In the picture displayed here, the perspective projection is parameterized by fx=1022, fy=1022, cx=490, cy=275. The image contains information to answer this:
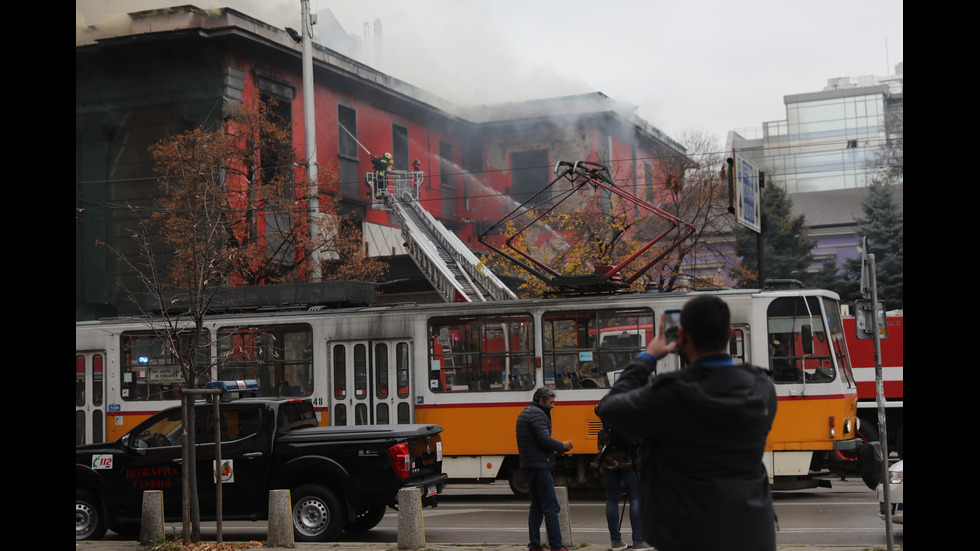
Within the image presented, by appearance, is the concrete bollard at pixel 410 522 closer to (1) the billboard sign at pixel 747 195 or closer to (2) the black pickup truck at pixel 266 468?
(2) the black pickup truck at pixel 266 468

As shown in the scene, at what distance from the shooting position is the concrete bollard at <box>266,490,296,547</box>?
37.8ft

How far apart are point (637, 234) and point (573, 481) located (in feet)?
60.4

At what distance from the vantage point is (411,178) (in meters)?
39.4

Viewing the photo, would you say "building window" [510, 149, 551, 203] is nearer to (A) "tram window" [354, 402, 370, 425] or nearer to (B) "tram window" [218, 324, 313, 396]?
(B) "tram window" [218, 324, 313, 396]

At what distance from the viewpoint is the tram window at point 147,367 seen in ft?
58.5

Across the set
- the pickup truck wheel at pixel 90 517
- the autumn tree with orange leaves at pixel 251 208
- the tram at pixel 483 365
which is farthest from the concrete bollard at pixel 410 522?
the autumn tree with orange leaves at pixel 251 208

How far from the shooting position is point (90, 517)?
514 inches

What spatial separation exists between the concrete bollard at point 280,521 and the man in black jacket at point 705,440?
7885 mm

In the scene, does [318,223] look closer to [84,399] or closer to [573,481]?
[84,399]

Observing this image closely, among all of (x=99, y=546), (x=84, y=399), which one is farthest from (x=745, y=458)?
(x=84, y=399)

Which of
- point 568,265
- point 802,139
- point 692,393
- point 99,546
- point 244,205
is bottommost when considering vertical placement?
point 99,546

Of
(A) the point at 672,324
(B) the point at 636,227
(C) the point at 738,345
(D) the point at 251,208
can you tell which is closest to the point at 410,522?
(C) the point at 738,345

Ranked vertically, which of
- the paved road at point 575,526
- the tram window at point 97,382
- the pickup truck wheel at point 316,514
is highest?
the tram window at point 97,382
